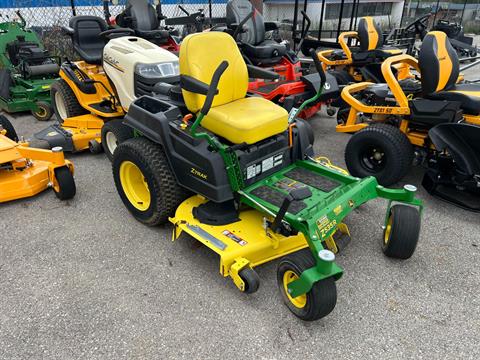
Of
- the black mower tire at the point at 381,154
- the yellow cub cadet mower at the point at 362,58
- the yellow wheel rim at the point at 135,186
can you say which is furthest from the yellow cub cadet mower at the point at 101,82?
the yellow cub cadet mower at the point at 362,58

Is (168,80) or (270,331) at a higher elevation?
(168,80)

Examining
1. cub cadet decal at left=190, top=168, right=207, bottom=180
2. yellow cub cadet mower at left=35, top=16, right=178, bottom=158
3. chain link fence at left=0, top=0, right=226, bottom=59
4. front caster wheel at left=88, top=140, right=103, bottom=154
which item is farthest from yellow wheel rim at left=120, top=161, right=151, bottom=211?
chain link fence at left=0, top=0, right=226, bottom=59

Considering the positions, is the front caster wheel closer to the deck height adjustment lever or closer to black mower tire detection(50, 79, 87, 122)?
black mower tire detection(50, 79, 87, 122)

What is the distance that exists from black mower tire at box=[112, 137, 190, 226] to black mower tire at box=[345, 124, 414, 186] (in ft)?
6.05

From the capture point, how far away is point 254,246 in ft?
8.25

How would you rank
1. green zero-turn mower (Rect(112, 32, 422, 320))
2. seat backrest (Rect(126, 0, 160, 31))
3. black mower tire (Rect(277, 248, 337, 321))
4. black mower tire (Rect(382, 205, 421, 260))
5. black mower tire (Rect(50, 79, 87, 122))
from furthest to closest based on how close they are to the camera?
seat backrest (Rect(126, 0, 160, 31))
black mower tire (Rect(50, 79, 87, 122))
black mower tire (Rect(382, 205, 421, 260))
green zero-turn mower (Rect(112, 32, 422, 320))
black mower tire (Rect(277, 248, 337, 321))

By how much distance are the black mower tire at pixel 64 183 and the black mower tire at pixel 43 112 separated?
268 cm

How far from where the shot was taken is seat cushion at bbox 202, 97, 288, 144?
107 inches

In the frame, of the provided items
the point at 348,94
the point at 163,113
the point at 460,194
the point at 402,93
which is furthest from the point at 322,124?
the point at 163,113

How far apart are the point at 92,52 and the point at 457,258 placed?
4.53 metres

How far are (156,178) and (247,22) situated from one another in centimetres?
409

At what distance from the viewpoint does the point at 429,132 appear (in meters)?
3.35

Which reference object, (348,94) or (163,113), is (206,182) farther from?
(348,94)

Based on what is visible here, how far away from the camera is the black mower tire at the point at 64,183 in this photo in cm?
348
